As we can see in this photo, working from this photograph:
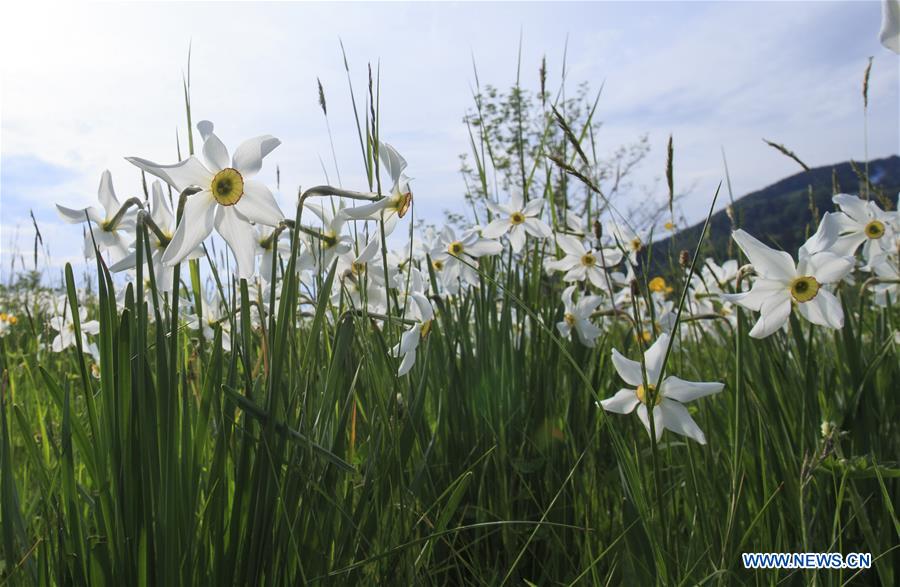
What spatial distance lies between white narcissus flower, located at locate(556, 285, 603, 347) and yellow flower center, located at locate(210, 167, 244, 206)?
1.87 meters

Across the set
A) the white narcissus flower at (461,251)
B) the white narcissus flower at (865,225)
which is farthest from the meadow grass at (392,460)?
the white narcissus flower at (865,225)

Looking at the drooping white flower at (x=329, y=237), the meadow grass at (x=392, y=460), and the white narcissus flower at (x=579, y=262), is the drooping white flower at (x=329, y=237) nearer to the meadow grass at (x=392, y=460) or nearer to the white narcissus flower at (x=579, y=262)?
the meadow grass at (x=392, y=460)

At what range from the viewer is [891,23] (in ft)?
3.53

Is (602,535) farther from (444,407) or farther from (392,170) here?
(392,170)

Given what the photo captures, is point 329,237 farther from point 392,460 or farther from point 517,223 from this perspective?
point 517,223

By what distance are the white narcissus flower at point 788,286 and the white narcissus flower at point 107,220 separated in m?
1.74

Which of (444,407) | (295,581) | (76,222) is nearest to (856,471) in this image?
(444,407)

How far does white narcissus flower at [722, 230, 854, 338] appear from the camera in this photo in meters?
2.04

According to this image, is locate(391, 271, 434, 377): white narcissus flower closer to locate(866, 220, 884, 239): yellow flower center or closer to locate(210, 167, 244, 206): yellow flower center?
locate(210, 167, 244, 206): yellow flower center

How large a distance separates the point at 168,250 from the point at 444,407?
133 centimetres

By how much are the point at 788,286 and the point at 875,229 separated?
3.89 ft

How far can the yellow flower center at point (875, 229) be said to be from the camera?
2.92m

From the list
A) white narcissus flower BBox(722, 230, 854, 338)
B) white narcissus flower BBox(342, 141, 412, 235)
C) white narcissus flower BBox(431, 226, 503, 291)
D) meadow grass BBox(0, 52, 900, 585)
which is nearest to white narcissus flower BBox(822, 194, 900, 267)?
meadow grass BBox(0, 52, 900, 585)

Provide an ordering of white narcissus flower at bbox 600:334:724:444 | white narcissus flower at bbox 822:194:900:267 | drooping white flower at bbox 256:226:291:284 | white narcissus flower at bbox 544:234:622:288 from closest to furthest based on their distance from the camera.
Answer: white narcissus flower at bbox 600:334:724:444 < drooping white flower at bbox 256:226:291:284 < white narcissus flower at bbox 822:194:900:267 < white narcissus flower at bbox 544:234:622:288
